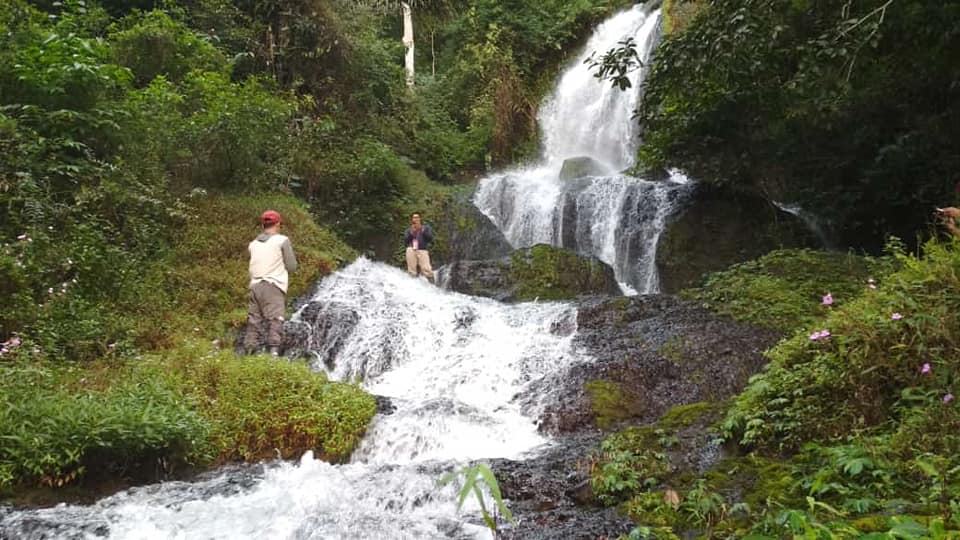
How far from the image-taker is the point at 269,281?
854 cm

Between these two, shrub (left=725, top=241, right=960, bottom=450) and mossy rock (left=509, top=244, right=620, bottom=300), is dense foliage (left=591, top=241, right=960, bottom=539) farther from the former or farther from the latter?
mossy rock (left=509, top=244, right=620, bottom=300)

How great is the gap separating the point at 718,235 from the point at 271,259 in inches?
390

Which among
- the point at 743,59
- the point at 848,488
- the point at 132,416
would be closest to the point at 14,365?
the point at 132,416

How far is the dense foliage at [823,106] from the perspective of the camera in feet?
27.7

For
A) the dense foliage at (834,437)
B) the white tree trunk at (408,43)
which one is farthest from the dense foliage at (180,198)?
the dense foliage at (834,437)

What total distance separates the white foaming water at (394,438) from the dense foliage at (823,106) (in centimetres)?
397

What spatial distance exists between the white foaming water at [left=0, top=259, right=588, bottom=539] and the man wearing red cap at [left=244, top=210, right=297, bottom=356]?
802mm

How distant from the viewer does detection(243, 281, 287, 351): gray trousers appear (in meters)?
8.57

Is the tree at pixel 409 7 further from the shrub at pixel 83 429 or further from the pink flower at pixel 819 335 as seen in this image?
the pink flower at pixel 819 335

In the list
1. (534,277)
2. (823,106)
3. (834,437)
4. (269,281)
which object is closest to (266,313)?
(269,281)

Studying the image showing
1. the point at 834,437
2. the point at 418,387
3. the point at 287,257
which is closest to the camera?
the point at 834,437

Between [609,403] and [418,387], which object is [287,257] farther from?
[609,403]

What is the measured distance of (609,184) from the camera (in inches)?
655

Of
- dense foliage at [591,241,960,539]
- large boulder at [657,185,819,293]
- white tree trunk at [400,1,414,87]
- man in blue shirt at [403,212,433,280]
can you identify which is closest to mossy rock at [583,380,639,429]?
dense foliage at [591,241,960,539]
